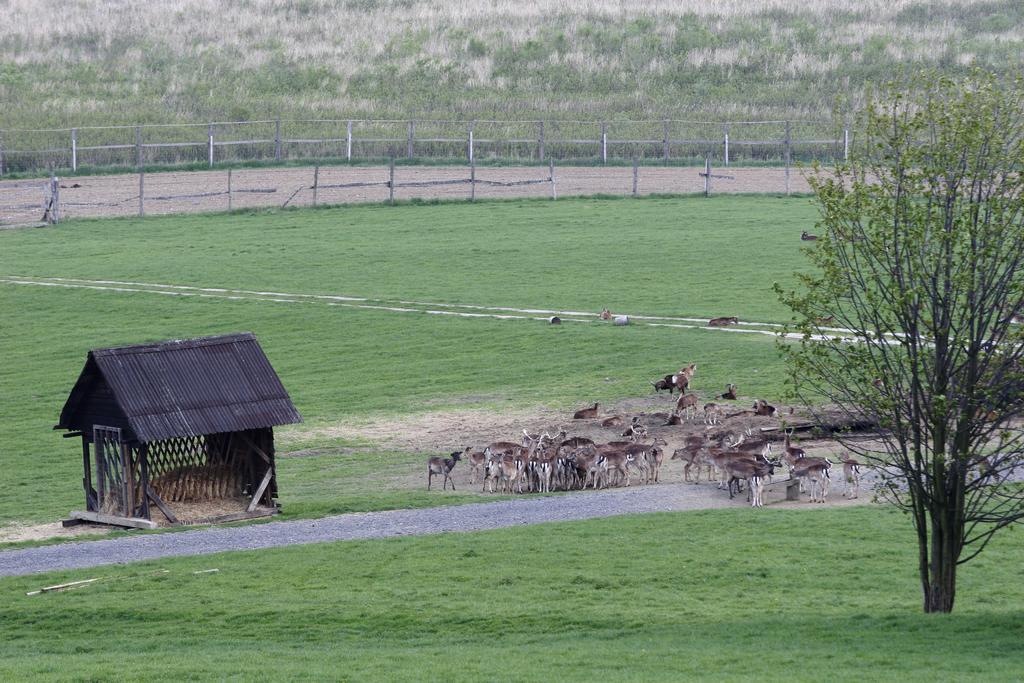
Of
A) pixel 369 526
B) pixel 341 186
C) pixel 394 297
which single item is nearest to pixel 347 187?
pixel 341 186

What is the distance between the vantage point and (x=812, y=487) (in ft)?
102

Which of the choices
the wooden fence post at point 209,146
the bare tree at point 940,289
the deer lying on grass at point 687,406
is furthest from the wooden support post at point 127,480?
the wooden fence post at point 209,146

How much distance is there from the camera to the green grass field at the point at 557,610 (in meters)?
19.7

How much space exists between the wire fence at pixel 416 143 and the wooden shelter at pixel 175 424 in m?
52.7

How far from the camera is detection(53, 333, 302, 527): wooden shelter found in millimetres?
31000

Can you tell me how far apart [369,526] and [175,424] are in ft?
13.9

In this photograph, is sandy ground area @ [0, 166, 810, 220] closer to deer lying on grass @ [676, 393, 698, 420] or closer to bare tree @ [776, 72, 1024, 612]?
deer lying on grass @ [676, 393, 698, 420]

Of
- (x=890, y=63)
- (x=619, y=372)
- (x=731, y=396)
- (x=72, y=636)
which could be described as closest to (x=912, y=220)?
(x=72, y=636)

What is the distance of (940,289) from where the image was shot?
21.2m

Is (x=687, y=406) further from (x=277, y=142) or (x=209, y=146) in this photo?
(x=209, y=146)

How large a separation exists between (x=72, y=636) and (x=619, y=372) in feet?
76.2

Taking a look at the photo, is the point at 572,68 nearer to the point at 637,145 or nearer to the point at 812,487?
the point at 637,145

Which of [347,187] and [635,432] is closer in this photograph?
[635,432]

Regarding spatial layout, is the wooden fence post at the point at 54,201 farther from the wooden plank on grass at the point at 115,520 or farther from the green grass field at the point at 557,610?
the green grass field at the point at 557,610
